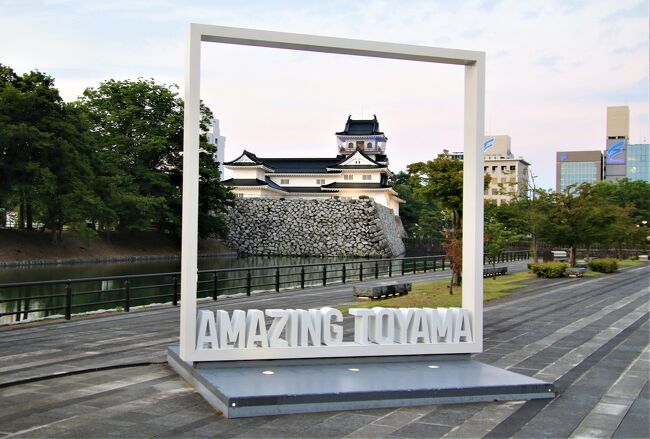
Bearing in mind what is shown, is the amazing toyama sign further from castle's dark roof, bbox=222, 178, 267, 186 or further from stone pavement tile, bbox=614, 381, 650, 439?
castle's dark roof, bbox=222, 178, 267, 186

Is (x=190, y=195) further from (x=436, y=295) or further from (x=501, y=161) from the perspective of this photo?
(x=501, y=161)

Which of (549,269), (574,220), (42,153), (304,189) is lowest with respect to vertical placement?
(549,269)

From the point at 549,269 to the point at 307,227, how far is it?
120 ft

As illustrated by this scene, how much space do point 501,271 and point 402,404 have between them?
21.8 metres

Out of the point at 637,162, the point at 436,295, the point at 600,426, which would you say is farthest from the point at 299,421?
the point at 637,162

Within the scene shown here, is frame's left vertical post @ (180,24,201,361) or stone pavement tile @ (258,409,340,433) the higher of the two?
frame's left vertical post @ (180,24,201,361)

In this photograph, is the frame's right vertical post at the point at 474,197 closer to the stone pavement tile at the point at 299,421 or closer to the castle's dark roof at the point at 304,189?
the stone pavement tile at the point at 299,421

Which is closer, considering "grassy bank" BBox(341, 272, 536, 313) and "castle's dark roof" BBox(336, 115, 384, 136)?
"grassy bank" BBox(341, 272, 536, 313)

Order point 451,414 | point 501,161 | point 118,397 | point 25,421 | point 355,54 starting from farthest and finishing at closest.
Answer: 1. point 501,161
2. point 355,54
3. point 118,397
4. point 451,414
5. point 25,421

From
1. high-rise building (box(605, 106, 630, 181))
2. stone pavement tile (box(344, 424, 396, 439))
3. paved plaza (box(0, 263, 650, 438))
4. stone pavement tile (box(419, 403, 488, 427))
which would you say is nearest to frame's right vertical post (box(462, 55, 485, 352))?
paved plaza (box(0, 263, 650, 438))

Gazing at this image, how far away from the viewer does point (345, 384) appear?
20.2ft

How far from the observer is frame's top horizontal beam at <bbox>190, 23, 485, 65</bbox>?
6.81 meters

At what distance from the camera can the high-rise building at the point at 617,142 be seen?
427 feet

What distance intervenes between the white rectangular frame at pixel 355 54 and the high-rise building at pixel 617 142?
426 ft
